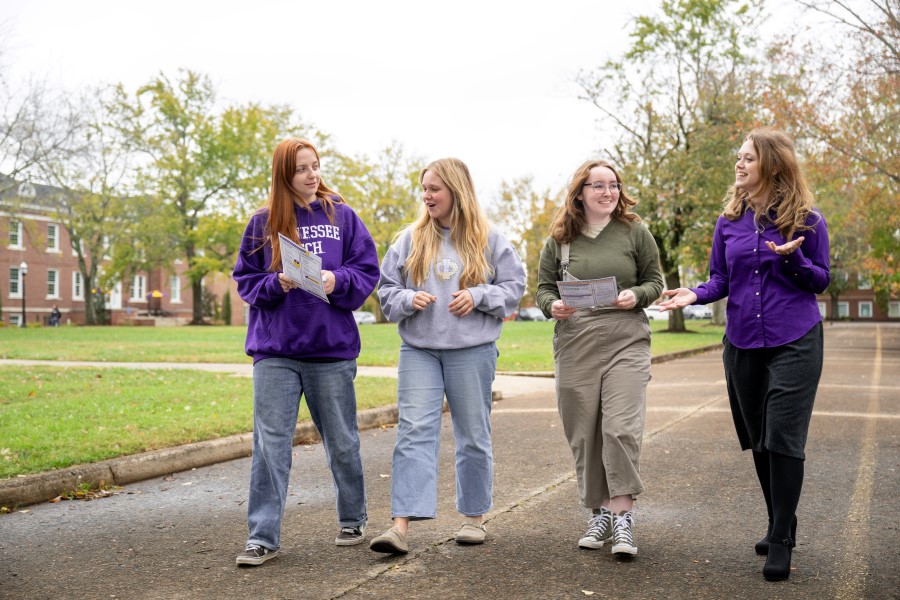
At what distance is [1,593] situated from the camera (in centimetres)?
402

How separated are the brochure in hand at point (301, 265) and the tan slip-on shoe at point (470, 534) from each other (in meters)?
1.47

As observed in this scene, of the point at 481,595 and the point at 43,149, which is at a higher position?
the point at 43,149

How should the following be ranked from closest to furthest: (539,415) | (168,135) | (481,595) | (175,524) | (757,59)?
(481,595), (175,524), (539,415), (757,59), (168,135)

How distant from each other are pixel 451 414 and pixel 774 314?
1.70 metres

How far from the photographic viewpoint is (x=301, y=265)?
172 inches

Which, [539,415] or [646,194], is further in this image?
[646,194]

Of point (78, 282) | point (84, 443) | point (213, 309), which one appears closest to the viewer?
point (84, 443)

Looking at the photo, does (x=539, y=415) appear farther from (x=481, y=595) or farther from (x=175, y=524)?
(x=481, y=595)

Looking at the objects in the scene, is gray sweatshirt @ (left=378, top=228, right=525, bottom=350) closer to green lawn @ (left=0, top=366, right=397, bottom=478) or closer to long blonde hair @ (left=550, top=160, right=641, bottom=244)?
long blonde hair @ (left=550, top=160, right=641, bottom=244)

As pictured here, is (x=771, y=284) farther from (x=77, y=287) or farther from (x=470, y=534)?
(x=77, y=287)

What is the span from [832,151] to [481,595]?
25.9m

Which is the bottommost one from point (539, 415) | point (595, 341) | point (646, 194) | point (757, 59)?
point (539, 415)

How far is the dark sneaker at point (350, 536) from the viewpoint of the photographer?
484 cm

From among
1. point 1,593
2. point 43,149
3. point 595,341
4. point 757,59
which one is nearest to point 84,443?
point 1,593
